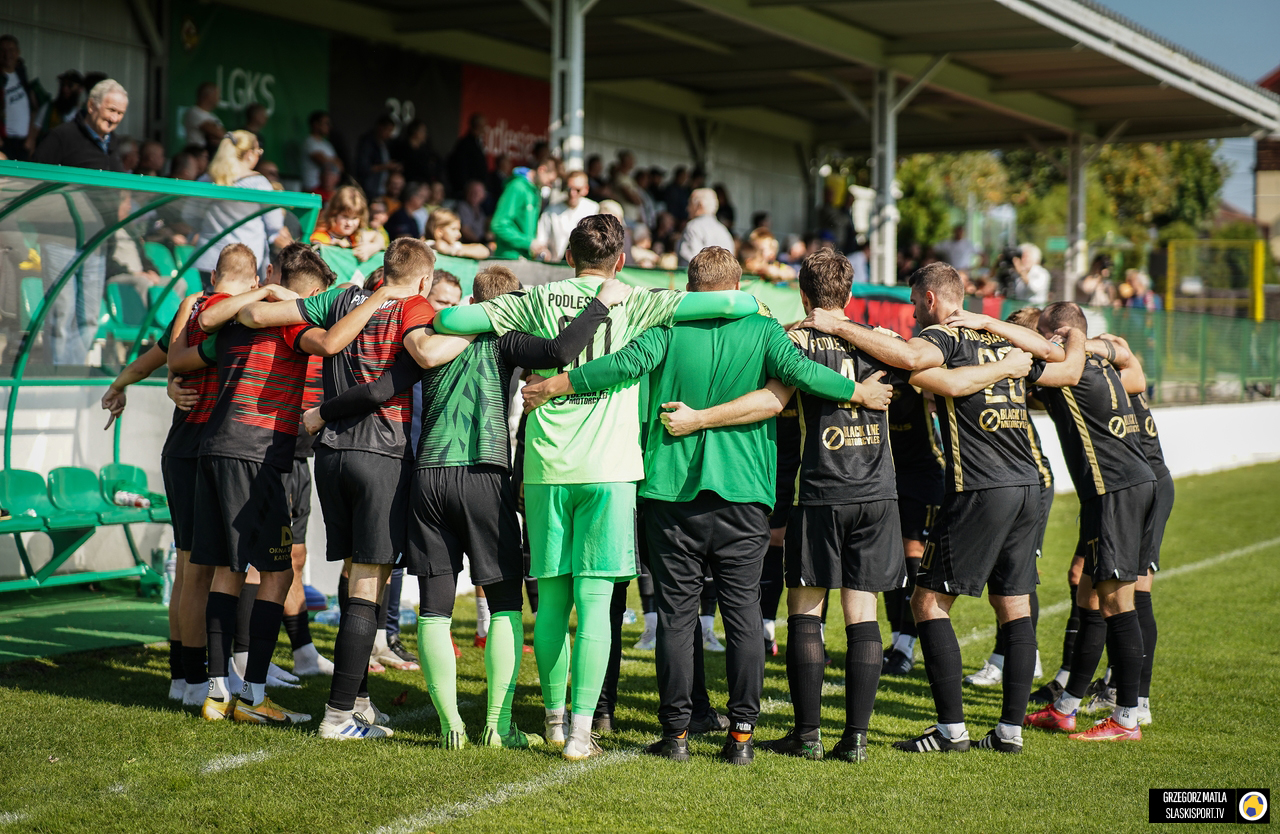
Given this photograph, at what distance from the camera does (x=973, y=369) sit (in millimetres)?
5246

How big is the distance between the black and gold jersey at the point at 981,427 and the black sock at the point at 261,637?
3092 mm

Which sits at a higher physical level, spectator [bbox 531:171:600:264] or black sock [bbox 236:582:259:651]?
spectator [bbox 531:171:600:264]

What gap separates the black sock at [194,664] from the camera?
18.6 feet

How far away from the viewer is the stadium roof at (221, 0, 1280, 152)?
16000 millimetres

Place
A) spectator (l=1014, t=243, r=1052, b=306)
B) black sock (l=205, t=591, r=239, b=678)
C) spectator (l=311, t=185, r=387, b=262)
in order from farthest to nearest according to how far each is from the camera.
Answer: spectator (l=1014, t=243, r=1052, b=306) < spectator (l=311, t=185, r=387, b=262) < black sock (l=205, t=591, r=239, b=678)

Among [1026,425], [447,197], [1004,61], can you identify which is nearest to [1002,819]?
[1026,425]

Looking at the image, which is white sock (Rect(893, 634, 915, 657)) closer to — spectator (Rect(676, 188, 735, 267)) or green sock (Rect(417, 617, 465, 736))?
green sock (Rect(417, 617, 465, 736))

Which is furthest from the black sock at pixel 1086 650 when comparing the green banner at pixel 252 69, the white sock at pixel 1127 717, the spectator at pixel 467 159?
the green banner at pixel 252 69

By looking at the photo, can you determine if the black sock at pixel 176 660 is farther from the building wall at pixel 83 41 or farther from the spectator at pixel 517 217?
the building wall at pixel 83 41

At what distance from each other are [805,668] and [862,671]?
25cm

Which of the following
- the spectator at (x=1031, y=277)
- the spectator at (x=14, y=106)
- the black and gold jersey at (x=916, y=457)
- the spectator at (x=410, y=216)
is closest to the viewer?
the black and gold jersey at (x=916, y=457)

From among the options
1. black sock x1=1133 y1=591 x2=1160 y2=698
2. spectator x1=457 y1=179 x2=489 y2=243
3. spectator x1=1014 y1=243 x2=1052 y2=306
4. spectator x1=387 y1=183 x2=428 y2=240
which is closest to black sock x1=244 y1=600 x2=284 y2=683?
black sock x1=1133 y1=591 x2=1160 y2=698

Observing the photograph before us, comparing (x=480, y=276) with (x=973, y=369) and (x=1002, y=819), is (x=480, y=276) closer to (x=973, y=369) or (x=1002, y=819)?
(x=973, y=369)

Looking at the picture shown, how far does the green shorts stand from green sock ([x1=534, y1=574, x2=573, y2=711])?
79 mm
